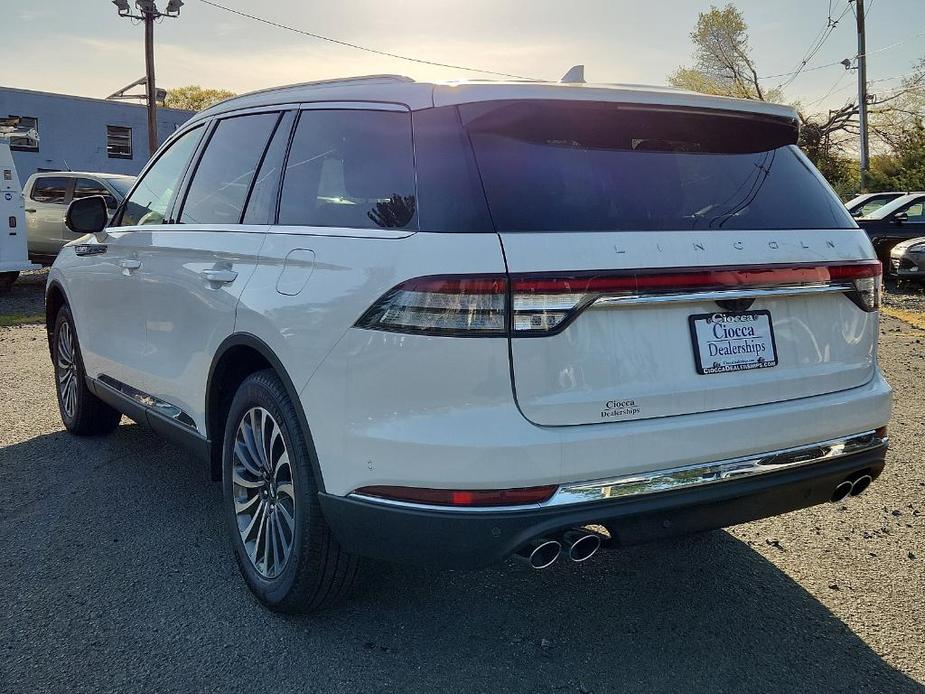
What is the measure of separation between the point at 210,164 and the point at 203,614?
78.5 inches

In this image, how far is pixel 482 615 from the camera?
3295 millimetres

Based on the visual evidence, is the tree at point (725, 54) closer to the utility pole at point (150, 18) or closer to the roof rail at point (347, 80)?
the utility pole at point (150, 18)

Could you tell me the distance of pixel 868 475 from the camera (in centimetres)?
313

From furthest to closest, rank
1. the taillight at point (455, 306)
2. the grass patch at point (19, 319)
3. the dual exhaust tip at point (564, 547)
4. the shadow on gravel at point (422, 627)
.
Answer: the grass patch at point (19, 319) → the shadow on gravel at point (422, 627) → the dual exhaust tip at point (564, 547) → the taillight at point (455, 306)

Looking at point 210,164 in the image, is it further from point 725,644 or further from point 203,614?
point 725,644

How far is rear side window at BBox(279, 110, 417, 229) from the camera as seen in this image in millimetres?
2844

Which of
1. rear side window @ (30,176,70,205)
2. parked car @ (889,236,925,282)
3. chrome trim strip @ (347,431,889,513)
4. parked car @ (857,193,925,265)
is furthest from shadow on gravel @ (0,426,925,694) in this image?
rear side window @ (30,176,70,205)

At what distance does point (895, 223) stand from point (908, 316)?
505cm

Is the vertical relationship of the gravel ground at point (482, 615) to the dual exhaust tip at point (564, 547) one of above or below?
below

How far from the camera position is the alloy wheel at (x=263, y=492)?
3.24 meters

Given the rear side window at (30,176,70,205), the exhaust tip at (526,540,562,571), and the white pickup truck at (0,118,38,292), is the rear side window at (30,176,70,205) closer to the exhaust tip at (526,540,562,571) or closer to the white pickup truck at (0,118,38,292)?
the white pickup truck at (0,118,38,292)

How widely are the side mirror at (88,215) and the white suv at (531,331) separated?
1740mm

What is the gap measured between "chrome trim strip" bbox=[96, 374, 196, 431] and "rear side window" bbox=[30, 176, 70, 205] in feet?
44.8

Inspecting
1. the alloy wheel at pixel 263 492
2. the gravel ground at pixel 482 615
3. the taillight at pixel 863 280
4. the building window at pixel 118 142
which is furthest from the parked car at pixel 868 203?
the building window at pixel 118 142
